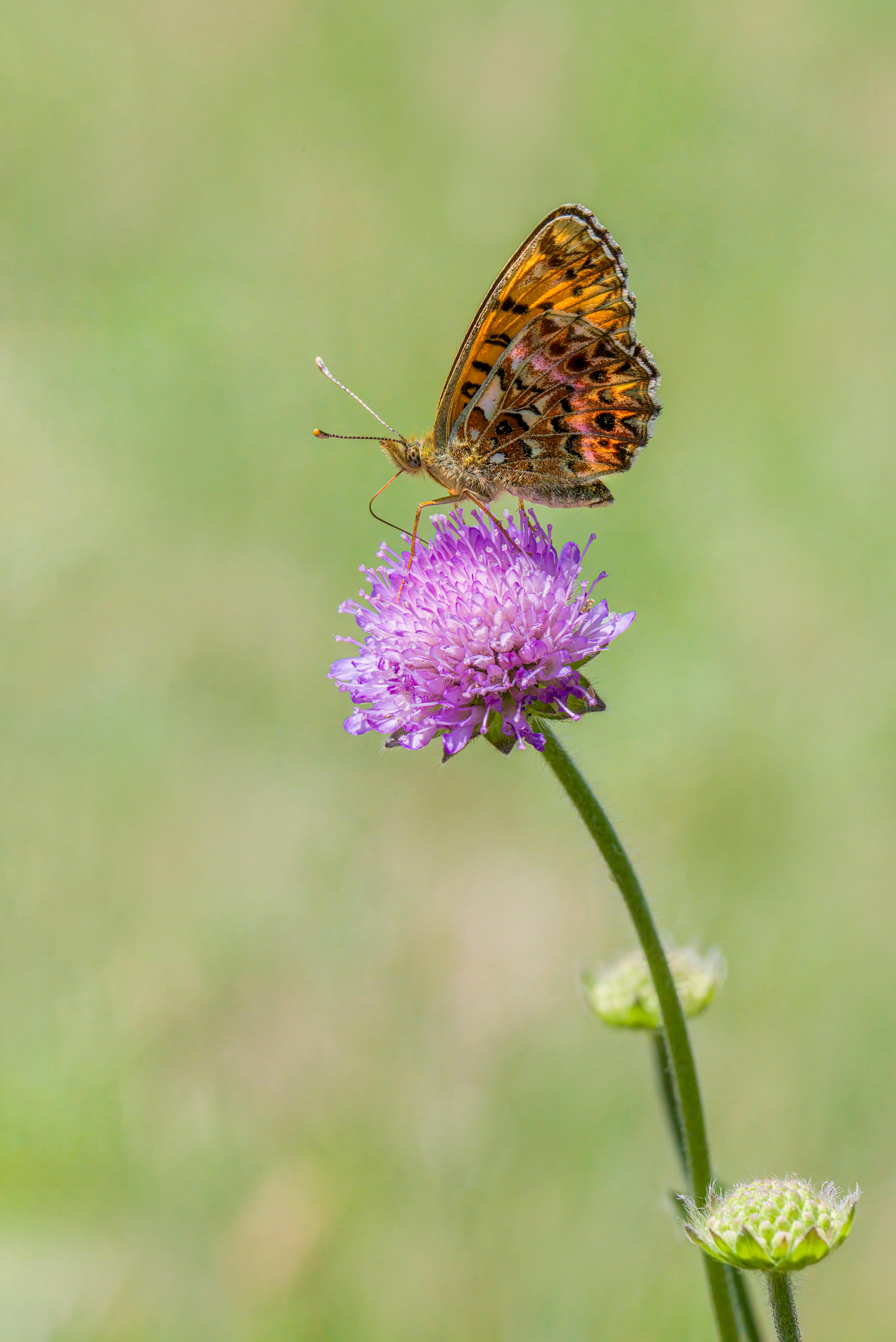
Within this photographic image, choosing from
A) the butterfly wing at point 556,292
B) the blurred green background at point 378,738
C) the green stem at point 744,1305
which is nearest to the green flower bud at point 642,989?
the green stem at point 744,1305

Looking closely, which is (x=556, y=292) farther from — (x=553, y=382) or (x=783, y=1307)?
(x=783, y=1307)

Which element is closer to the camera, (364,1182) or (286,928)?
(364,1182)

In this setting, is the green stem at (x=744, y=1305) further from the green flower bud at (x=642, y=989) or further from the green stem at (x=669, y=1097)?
the green flower bud at (x=642, y=989)

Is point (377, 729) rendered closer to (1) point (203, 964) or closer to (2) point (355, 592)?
(1) point (203, 964)

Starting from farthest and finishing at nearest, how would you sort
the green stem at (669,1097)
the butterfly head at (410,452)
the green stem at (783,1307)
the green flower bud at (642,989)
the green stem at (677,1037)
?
the butterfly head at (410,452), the green flower bud at (642,989), the green stem at (669,1097), the green stem at (677,1037), the green stem at (783,1307)

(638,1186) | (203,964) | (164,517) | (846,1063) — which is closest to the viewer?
(638,1186)

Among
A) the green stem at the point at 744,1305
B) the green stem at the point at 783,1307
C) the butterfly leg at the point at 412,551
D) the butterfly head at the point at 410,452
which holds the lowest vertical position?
the green stem at the point at 783,1307

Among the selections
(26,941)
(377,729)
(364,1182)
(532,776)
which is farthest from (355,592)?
(377,729)

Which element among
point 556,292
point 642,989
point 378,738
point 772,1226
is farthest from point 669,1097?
point 378,738
